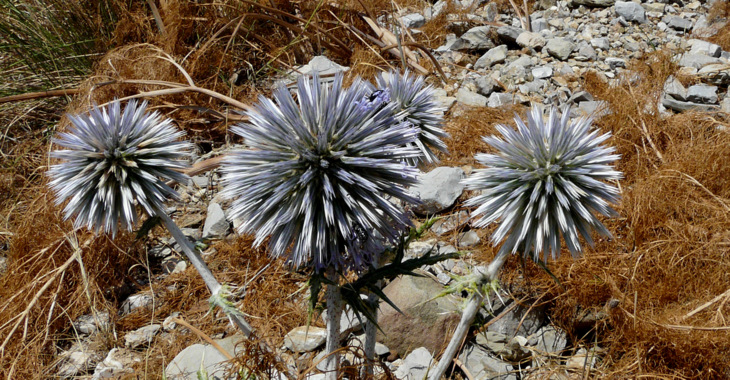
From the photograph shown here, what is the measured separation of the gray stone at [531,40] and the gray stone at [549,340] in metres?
3.20

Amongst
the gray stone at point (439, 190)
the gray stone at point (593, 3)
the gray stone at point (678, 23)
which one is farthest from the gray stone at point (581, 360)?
the gray stone at point (593, 3)

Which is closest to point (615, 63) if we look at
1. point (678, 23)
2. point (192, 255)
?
point (678, 23)

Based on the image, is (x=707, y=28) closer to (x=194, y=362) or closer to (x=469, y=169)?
(x=469, y=169)

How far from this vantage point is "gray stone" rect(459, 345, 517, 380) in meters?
2.66

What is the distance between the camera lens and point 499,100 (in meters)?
4.45

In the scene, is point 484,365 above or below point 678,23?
below

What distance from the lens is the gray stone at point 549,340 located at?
9.32 ft

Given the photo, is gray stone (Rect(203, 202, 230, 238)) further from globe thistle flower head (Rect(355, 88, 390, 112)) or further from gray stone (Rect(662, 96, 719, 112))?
gray stone (Rect(662, 96, 719, 112))

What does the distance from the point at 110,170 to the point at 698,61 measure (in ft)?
16.2

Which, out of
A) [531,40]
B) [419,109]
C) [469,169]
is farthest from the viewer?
[531,40]

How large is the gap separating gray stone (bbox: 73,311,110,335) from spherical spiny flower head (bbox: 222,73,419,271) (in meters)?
1.90

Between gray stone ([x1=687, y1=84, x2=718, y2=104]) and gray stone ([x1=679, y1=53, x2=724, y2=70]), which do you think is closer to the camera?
gray stone ([x1=687, y1=84, x2=718, y2=104])

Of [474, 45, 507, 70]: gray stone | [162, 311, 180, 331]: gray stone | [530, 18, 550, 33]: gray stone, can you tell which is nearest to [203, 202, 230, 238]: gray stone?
[162, 311, 180, 331]: gray stone

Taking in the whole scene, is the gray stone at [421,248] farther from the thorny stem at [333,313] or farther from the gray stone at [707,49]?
the gray stone at [707,49]
